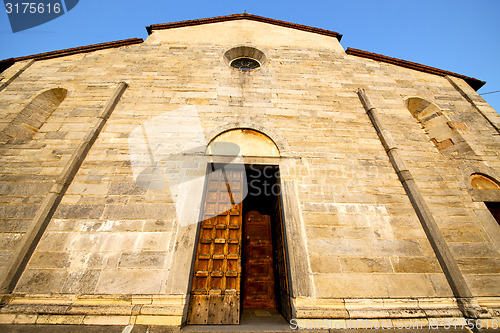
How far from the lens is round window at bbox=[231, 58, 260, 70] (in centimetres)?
638

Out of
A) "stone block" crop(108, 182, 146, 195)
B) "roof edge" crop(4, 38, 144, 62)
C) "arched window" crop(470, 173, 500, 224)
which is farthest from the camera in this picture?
"roof edge" crop(4, 38, 144, 62)

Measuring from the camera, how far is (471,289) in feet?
9.98

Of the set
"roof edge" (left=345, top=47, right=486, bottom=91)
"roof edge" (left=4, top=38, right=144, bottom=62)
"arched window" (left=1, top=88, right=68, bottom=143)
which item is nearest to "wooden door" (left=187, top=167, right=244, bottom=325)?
"arched window" (left=1, top=88, right=68, bottom=143)

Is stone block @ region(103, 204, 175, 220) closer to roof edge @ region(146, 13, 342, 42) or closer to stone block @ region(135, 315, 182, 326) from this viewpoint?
stone block @ region(135, 315, 182, 326)

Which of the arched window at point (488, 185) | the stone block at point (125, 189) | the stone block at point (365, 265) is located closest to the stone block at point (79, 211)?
the stone block at point (125, 189)

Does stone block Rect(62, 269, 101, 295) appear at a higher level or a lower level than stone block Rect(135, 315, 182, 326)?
higher

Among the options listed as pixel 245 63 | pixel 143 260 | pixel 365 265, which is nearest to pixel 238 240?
pixel 143 260

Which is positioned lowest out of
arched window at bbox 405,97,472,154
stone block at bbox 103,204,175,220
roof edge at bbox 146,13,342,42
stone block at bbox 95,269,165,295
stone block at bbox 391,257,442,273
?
stone block at bbox 95,269,165,295

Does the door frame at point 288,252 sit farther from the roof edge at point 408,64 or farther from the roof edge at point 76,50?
the roof edge at point 76,50

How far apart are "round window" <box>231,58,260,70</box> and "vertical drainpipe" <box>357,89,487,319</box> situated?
390 cm

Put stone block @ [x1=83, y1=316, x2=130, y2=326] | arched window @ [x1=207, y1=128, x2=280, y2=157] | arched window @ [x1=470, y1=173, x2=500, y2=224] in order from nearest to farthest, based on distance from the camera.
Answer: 1. stone block @ [x1=83, y1=316, x2=130, y2=326]
2. arched window @ [x1=470, y1=173, x2=500, y2=224]
3. arched window @ [x1=207, y1=128, x2=280, y2=157]

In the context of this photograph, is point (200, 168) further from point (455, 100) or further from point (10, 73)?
point (455, 100)

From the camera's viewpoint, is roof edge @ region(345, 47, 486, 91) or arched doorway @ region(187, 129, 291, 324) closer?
arched doorway @ region(187, 129, 291, 324)

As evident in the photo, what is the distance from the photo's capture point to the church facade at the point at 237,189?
2.85m
